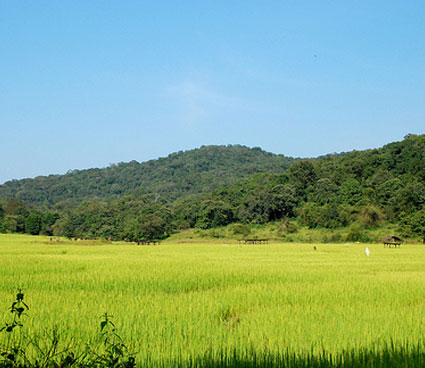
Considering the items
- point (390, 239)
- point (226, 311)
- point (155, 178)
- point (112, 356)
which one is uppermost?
point (155, 178)

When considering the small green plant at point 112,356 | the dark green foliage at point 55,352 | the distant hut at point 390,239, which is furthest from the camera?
the distant hut at point 390,239

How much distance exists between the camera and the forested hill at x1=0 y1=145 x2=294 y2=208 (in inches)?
5758

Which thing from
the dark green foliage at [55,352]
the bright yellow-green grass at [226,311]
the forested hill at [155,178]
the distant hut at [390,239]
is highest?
the forested hill at [155,178]

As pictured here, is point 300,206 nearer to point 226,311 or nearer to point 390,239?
point 390,239

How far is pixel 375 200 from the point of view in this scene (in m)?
60.0

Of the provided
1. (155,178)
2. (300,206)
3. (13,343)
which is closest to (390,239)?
(300,206)

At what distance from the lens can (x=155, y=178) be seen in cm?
16838

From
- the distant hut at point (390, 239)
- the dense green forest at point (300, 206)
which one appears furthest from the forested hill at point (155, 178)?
the distant hut at point (390, 239)

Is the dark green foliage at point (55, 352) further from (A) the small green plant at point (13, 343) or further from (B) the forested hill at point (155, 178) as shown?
(B) the forested hill at point (155, 178)

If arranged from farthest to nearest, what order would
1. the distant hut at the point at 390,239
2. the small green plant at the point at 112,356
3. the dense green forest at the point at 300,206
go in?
the dense green forest at the point at 300,206 < the distant hut at the point at 390,239 < the small green plant at the point at 112,356

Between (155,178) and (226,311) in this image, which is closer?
(226,311)

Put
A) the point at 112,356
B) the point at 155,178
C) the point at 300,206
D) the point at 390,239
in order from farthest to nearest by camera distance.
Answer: the point at 155,178 < the point at 300,206 < the point at 390,239 < the point at 112,356

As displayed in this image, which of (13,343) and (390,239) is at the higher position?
(13,343)

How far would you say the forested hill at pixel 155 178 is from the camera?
146250mm
